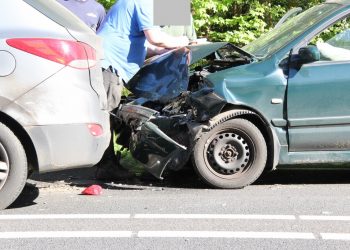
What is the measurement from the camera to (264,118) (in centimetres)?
644

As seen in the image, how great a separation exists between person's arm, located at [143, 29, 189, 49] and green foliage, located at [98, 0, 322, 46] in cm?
300

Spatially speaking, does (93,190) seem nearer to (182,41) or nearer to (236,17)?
(182,41)

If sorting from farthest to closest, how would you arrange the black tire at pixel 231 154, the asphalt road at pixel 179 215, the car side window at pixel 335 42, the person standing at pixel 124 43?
the person standing at pixel 124 43
the car side window at pixel 335 42
the black tire at pixel 231 154
the asphalt road at pixel 179 215

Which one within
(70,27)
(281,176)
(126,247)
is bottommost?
(281,176)

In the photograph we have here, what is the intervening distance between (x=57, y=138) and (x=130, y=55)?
2154 mm

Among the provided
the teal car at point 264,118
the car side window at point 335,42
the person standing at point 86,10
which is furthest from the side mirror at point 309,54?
the person standing at point 86,10

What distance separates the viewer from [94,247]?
4746 mm

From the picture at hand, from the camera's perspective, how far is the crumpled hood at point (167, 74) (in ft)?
22.7

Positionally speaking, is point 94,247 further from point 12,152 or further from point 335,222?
point 335,222

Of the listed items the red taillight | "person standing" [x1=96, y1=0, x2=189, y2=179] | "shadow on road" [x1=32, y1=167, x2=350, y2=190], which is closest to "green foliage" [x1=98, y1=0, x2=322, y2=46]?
"person standing" [x1=96, y1=0, x2=189, y2=179]

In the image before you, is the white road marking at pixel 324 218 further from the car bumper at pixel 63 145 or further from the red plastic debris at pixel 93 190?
the red plastic debris at pixel 93 190

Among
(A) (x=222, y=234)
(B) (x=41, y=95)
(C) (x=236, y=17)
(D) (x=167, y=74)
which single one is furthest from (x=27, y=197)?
(C) (x=236, y=17)

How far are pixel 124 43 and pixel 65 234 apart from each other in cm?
283

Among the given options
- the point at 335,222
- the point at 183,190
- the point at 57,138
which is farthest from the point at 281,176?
the point at 57,138
